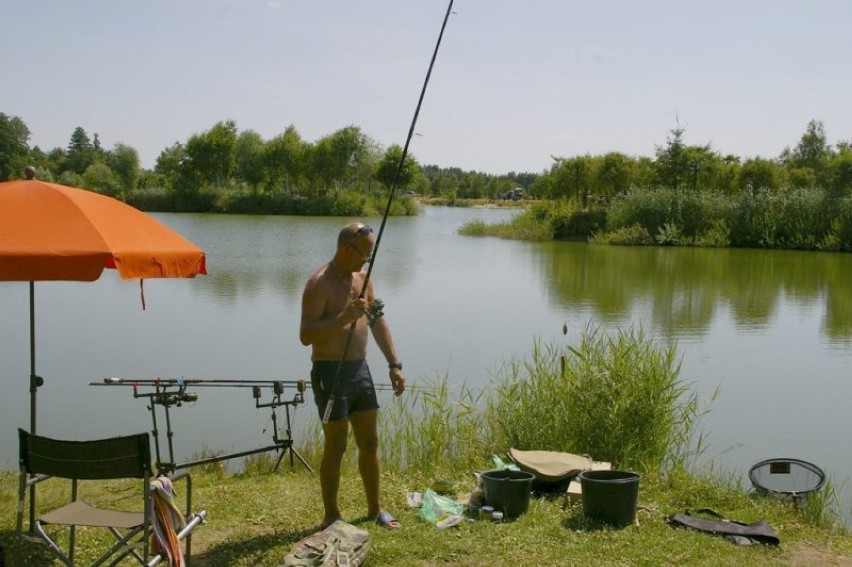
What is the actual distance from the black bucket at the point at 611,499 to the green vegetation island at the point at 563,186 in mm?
27909

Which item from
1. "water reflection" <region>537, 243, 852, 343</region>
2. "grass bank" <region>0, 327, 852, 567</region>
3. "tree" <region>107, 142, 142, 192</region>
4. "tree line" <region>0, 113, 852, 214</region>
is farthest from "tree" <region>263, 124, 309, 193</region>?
"grass bank" <region>0, 327, 852, 567</region>

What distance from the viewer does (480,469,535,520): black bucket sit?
425 cm

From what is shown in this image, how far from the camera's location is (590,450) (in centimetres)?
567

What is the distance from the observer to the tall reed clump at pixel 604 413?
5.69m

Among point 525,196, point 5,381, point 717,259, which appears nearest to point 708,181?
point 717,259

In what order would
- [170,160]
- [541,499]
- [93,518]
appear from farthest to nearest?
[170,160] → [541,499] → [93,518]

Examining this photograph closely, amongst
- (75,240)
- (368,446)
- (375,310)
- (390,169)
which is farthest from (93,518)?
(390,169)

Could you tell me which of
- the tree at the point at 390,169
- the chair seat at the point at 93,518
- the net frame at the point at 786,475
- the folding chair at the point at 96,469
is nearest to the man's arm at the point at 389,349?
the folding chair at the point at 96,469

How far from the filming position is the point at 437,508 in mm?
4238

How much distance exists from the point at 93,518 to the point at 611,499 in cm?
230

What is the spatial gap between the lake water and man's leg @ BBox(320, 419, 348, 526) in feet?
10.0

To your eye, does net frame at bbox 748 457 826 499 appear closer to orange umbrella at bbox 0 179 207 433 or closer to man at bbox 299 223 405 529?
man at bbox 299 223 405 529

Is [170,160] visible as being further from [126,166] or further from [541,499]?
[541,499]

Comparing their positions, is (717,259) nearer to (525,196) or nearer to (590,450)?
(590,450)
